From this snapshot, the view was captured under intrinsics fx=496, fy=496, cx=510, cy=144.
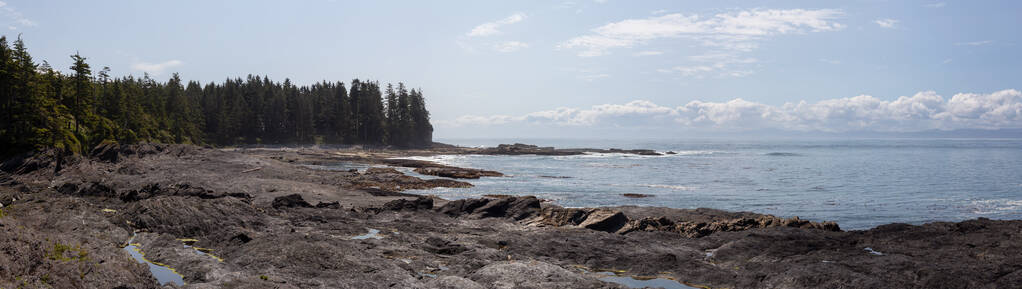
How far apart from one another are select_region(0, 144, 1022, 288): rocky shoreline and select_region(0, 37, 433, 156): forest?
71.6ft

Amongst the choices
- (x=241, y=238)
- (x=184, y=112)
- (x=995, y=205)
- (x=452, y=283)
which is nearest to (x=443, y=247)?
(x=452, y=283)

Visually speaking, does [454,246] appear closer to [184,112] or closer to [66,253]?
[66,253]

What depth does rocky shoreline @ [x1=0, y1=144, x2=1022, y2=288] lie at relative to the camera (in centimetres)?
1361

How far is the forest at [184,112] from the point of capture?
4675 centimetres

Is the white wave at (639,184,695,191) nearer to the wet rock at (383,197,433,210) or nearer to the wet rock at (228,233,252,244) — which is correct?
the wet rock at (383,197,433,210)

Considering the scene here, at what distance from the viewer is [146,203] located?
74.4 feet

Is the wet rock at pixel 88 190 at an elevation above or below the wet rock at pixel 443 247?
above

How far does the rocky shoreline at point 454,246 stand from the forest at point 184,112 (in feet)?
71.6

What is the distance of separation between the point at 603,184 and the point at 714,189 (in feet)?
35.3

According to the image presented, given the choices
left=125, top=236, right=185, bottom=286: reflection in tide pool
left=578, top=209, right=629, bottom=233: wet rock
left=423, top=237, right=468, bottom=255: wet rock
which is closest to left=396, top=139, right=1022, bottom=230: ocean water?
left=578, top=209, right=629, bottom=233: wet rock

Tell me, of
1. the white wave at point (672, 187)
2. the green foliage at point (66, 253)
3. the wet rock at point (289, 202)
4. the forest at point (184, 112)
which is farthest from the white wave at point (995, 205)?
the forest at point (184, 112)

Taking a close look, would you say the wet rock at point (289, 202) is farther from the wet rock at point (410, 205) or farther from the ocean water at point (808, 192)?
the ocean water at point (808, 192)

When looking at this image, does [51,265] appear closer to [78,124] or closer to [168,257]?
[168,257]

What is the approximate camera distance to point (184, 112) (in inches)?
4006
